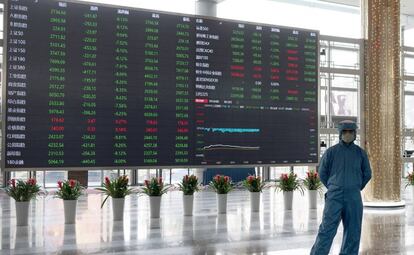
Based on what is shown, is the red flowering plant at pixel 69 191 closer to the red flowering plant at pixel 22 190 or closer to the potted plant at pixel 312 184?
the red flowering plant at pixel 22 190

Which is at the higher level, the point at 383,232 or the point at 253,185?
the point at 253,185

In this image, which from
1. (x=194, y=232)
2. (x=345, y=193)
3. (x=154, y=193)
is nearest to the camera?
(x=345, y=193)

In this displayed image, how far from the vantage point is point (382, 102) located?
1199 cm

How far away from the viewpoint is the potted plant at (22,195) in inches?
357

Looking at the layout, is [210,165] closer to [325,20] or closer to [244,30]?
[244,30]

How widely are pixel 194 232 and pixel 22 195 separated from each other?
3.29 meters

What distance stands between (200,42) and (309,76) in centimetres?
249

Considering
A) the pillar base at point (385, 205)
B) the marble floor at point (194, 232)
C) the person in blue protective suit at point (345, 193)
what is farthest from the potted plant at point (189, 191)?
the person in blue protective suit at point (345, 193)

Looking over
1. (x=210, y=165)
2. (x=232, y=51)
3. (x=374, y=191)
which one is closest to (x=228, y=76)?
(x=232, y=51)

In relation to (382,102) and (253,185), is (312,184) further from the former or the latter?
(382,102)

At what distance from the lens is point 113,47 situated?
8.50m

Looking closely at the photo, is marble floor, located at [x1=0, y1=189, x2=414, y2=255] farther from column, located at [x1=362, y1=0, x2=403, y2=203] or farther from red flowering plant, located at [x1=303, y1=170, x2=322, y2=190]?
column, located at [x1=362, y1=0, x2=403, y2=203]

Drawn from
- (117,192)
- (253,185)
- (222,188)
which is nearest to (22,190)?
(117,192)

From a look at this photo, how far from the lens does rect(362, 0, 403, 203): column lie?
11938 millimetres
